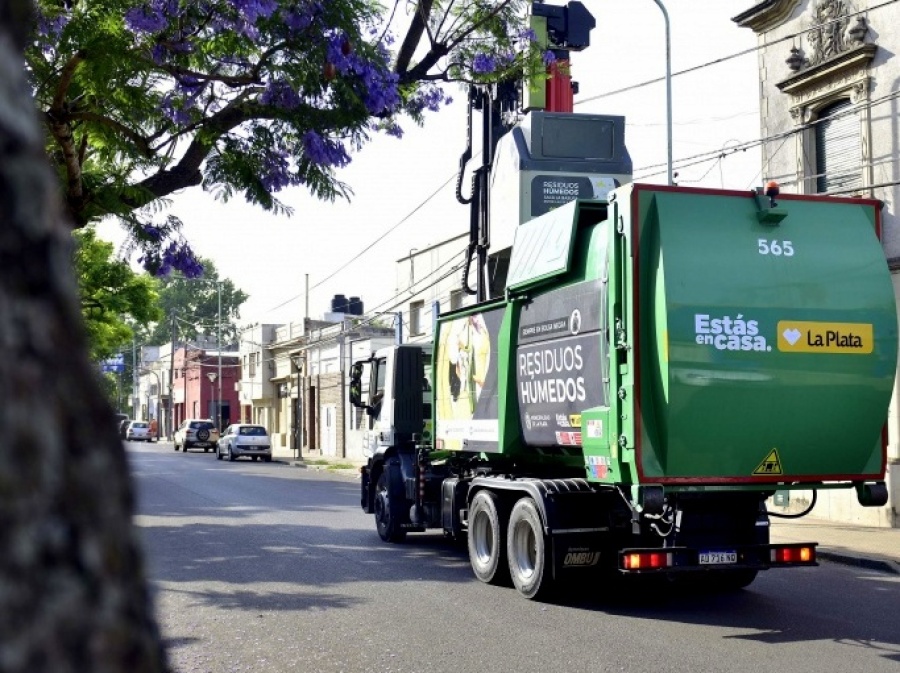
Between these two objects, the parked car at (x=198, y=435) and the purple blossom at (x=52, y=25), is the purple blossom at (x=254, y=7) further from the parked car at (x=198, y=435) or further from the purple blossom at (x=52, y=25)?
the parked car at (x=198, y=435)

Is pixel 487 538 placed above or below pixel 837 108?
below

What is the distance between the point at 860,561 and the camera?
12.2m

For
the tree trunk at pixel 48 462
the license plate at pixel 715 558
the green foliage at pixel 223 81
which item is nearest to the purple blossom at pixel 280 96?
the green foliage at pixel 223 81

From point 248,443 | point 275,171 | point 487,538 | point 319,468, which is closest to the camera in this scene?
point 275,171

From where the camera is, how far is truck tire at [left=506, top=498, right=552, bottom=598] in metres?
9.38

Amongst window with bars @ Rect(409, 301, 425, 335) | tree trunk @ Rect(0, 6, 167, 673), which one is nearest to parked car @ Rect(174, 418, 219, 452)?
window with bars @ Rect(409, 301, 425, 335)

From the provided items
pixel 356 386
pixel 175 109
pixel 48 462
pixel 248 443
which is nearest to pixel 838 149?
pixel 356 386

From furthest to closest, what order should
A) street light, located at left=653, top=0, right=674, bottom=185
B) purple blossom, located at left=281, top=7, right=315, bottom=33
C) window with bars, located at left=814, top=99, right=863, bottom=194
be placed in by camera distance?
1. street light, located at left=653, top=0, right=674, bottom=185
2. window with bars, located at left=814, top=99, right=863, bottom=194
3. purple blossom, located at left=281, top=7, right=315, bottom=33

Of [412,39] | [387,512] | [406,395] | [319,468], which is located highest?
[412,39]

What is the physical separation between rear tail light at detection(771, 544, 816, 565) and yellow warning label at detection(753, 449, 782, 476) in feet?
2.31

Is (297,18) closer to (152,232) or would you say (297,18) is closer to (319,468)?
(152,232)

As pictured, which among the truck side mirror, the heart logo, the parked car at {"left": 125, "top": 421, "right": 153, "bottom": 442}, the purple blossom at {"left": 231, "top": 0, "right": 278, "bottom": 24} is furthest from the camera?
the parked car at {"left": 125, "top": 421, "right": 153, "bottom": 442}

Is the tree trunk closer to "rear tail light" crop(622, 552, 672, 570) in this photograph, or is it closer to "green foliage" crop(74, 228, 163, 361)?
"rear tail light" crop(622, 552, 672, 570)

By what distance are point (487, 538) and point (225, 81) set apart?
5.33m
